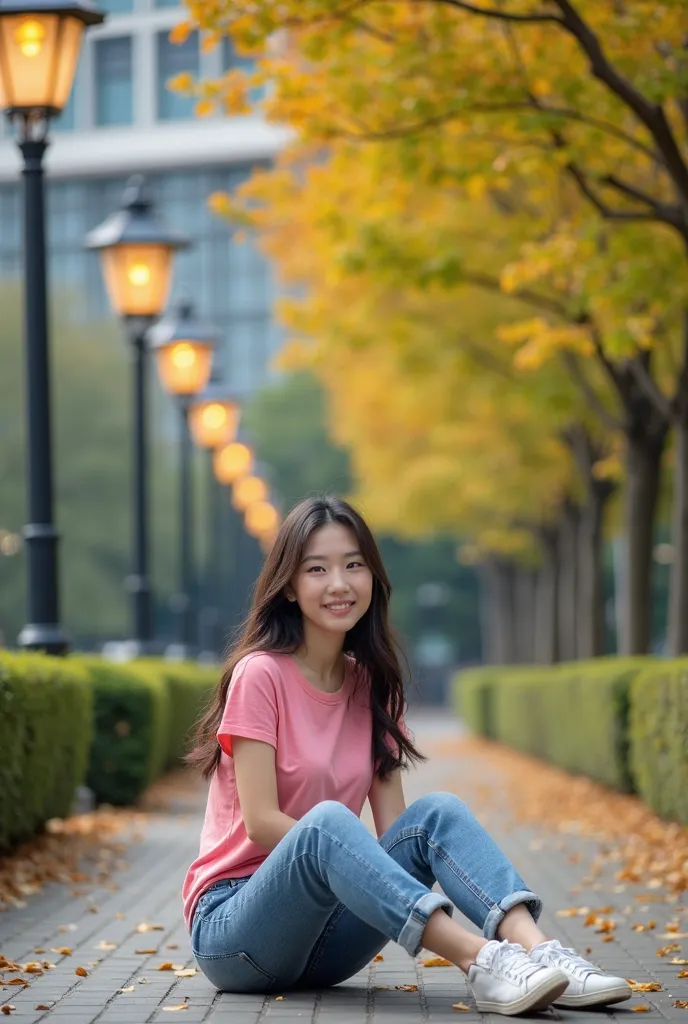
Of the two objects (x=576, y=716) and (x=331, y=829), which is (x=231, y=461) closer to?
(x=576, y=716)

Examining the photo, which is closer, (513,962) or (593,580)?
(513,962)

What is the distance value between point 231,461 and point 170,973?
2386cm

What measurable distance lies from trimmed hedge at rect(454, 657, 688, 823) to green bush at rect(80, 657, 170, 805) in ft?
11.5

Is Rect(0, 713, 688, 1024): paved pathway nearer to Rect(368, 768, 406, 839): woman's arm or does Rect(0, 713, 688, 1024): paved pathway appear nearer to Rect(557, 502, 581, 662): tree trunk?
Rect(368, 768, 406, 839): woman's arm

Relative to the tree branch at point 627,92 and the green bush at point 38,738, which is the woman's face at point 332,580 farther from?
the tree branch at point 627,92

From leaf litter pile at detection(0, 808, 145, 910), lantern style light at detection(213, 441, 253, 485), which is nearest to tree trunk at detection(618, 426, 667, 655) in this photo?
leaf litter pile at detection(0, 808, 145, 910)

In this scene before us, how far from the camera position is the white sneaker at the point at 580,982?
4602 millimetres

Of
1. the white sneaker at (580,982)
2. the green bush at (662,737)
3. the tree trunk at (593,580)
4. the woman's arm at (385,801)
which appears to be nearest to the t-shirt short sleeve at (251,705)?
the woman's arm at (385,801)

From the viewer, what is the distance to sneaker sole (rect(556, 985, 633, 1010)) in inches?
182

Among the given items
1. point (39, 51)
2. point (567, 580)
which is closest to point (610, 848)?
point (39, 51)

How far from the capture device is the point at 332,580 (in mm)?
5188

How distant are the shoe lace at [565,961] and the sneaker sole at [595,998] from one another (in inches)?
2.2

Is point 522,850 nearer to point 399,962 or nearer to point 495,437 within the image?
point 399,962

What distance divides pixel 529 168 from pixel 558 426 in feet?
33.3
